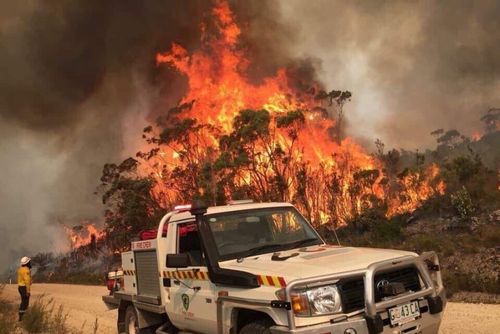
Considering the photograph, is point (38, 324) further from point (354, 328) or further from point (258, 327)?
point (354, 328)

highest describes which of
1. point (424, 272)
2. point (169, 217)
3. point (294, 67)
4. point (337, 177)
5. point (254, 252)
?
point (294, 67)

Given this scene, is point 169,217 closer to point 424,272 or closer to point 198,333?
point 198,333

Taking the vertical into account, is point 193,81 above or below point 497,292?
above

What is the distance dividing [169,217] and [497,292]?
1004 cm

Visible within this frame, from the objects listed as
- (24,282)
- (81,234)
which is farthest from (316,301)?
(81,234)

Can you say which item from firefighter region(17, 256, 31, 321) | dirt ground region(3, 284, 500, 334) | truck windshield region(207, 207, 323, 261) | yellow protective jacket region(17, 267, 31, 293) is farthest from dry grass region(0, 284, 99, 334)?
truck windshield region(207, 207, 323, 261)

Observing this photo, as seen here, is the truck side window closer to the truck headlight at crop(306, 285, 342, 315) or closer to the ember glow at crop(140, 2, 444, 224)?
the truck headlight at crop(306, 285, 342, 315)

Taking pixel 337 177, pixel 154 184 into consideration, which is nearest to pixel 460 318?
pixel 337 177

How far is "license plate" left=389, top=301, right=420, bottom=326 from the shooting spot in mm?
4465

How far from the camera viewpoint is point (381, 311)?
14.5ft

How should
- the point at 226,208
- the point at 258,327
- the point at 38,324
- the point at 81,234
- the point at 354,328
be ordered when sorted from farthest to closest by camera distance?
the point at 81,234
the point at 38,324
the point at 226,208
the point at 258,327
the point at 354,328

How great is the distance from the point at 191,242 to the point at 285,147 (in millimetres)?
30327

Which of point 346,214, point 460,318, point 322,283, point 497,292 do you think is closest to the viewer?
point 322,283

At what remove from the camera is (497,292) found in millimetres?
12844
